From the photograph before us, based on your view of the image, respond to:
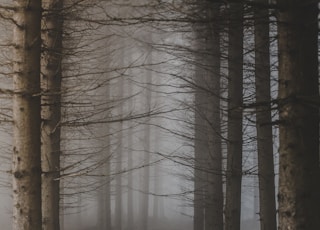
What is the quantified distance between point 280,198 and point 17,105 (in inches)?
123

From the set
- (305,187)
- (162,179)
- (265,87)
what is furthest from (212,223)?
(162,179)

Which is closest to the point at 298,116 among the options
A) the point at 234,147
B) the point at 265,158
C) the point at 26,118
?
the point at 26,118

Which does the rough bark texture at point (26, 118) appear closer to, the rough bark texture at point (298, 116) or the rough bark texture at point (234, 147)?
the rough bark texture at point (298, 116)

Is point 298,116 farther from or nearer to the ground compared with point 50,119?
nearer to the ground

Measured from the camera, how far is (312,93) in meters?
4.65

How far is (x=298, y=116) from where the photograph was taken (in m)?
4.56

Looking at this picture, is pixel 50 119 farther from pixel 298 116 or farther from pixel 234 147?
pixel 298 116

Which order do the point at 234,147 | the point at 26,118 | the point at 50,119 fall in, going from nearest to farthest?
the point at 26,118 → the point at 50,119 → the point at 234,147

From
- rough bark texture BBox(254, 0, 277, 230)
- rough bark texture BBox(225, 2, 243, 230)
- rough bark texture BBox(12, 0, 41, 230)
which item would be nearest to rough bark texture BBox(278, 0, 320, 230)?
rough bark texture BBox(12, 0, 41, 230)

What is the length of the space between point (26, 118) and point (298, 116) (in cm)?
304

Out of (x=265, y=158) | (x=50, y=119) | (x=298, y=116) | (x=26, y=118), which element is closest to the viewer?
(x=298, y=116)

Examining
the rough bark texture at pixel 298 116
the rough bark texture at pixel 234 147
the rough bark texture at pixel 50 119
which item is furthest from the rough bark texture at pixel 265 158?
the rough bark texture at pixel 298 116

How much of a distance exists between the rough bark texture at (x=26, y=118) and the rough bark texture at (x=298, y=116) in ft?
9.06

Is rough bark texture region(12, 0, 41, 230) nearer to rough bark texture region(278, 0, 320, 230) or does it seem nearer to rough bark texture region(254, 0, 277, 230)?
rough bark texture region(278, 0, 320, 230)
